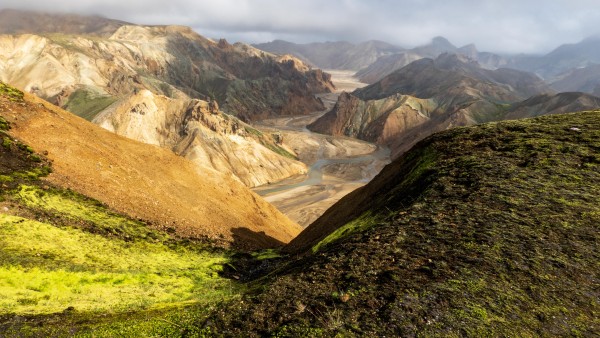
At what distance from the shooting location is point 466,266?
421 inches

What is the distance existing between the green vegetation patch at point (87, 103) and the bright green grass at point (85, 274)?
127492mm

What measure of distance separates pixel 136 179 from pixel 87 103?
13100 cm

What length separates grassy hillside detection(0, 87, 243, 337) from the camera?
984 centimetres

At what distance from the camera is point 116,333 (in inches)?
355

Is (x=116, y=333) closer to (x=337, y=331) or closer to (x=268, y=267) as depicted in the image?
(x=337, y=331)

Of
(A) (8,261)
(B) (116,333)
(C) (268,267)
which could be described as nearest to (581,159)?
(C) (268,267)

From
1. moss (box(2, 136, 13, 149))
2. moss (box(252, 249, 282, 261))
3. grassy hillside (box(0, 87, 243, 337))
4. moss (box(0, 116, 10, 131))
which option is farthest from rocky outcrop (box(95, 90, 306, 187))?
grassy hillside (box(0, 87, 243, 337))

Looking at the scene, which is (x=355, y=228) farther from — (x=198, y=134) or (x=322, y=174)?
(x=322, y=174)

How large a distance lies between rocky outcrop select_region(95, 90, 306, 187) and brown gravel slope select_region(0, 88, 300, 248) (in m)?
73.0

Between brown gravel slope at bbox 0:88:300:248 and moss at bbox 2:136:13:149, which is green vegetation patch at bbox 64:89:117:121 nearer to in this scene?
brown gravel slope at bbox 0:88:300:248

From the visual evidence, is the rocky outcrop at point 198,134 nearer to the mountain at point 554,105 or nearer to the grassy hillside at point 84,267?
the grassy hillside at point 84,267

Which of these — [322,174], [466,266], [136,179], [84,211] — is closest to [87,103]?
[322,174]

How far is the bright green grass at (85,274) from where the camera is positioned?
39.4 ft

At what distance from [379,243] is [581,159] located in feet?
36.6
